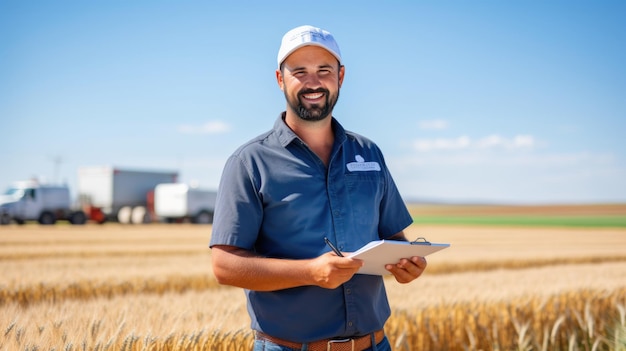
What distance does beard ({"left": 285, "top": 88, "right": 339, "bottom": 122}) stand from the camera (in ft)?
8.53

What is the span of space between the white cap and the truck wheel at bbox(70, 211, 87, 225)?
35654 mm

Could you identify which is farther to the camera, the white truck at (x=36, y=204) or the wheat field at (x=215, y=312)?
the white truck at (x=36, y=204)

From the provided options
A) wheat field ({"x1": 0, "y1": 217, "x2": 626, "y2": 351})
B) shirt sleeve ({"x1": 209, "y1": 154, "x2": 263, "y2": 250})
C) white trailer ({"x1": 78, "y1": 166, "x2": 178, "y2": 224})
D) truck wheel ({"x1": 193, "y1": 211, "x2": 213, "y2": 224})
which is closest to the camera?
shirt sleeve ({"x1": 209, "y1": 154, "x2": 263, "y2": 250})

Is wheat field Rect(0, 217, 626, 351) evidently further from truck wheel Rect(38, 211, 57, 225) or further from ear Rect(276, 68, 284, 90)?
truck wheel Rect(38, 211, 57, 225)

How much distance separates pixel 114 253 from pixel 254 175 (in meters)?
15.2

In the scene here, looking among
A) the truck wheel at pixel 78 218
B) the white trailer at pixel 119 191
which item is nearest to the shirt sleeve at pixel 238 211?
the truck wheel at pixel 78 218

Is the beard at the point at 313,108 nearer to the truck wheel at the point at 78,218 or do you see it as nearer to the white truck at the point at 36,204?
the white truck at the point at 36,204

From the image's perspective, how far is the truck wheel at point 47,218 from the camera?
34.2 meters

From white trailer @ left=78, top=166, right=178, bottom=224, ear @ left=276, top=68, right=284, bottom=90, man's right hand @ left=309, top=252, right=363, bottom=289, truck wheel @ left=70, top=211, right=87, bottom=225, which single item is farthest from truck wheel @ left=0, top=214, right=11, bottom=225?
man's right hand @ left=309, top=252, right=363, bottom=289

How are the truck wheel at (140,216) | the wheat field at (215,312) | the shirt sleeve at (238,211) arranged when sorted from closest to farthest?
the shirt sleeve at (238,211) < the wheat field at (215,312) < the truck wheel at (140,216)

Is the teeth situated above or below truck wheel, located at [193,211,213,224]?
above

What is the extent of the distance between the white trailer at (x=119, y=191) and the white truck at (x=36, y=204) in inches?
104

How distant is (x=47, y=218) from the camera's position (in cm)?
3444

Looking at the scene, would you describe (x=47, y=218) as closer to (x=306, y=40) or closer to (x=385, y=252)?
(x=306, y=40)
